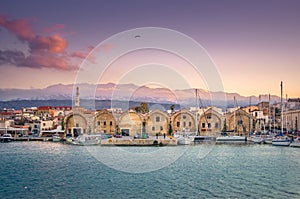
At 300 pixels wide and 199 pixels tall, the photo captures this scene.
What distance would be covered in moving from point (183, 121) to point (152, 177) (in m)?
31.7

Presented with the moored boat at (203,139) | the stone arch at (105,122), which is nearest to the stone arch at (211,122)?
the moored boat at (203,139)

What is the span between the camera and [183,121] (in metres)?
51.5

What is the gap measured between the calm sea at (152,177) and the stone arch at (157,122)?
2227cm

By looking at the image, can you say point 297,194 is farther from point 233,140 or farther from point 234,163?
point 233,140

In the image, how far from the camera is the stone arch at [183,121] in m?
51.5

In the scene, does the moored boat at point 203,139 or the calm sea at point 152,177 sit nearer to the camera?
the calm sea at point 152,177

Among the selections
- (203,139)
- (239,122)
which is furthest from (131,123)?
(239,122)

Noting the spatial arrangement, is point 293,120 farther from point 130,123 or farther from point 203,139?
point 130,123

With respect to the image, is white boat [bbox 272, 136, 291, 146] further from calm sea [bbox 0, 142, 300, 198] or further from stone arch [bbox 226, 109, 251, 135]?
calm sea [bbox 0, 142, 300, 198]

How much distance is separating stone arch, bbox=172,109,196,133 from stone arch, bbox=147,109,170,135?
111cm

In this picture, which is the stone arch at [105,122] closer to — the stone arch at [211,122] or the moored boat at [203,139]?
the moored boat at [203,139]

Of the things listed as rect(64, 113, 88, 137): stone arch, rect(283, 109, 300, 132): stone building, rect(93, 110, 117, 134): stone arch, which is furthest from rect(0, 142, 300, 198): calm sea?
rect(283, 109, 300, 132): stone building

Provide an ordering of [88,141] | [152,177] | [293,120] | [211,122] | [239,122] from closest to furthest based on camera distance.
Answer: [152,177]
[88,141]
[211,122]
[239,122]
[293,120]

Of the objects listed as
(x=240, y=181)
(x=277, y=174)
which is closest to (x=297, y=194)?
(x=240, y=181)
